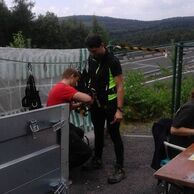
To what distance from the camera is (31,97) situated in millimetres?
6523

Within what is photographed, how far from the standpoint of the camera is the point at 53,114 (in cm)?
310

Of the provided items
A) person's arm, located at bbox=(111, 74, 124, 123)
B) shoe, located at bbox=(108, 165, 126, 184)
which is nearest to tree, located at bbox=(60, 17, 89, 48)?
shoe, located at bbox=(108, 165, 126, 184)

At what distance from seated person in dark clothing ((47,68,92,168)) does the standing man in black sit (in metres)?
0.30

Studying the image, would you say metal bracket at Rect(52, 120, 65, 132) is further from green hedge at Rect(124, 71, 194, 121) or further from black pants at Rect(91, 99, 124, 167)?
green hedge at Rect(124, 71, 194, 121)

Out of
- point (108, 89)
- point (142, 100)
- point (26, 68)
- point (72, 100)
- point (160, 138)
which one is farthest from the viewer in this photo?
point (142, 100)

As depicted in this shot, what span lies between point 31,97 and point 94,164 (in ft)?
3.94

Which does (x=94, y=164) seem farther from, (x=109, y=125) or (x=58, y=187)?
(x=58, y=187)

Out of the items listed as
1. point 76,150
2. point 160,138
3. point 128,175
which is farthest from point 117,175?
point 160,138

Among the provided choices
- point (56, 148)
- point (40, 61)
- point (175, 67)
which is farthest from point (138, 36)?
point (56, 148)

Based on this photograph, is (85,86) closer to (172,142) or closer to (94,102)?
(94,102)

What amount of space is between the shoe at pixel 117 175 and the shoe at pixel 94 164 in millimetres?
396

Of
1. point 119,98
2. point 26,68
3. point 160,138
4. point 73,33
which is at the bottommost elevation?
point 73,33

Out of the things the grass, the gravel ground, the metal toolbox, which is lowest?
the grass

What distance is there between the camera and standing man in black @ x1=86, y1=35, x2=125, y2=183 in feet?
18.5
